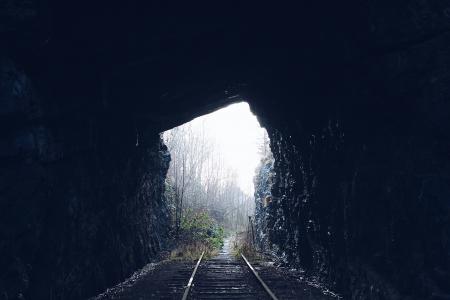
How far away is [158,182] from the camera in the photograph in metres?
18.2

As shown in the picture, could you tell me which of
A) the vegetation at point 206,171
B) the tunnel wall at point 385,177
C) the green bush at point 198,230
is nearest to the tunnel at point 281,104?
the tunnel wall at point 385,177

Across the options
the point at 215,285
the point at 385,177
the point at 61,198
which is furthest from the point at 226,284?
the point at 385,177

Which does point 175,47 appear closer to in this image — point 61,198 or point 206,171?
point 61,198

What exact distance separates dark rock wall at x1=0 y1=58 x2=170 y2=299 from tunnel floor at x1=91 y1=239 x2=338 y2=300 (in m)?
0.75

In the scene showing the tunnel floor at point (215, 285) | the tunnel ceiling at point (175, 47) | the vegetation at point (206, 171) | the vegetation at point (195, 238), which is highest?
the vegetation at point (206, 171)

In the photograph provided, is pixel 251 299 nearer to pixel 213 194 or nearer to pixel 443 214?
pixel 443 214

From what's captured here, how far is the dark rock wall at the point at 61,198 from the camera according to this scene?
566cm

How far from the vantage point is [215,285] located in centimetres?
952

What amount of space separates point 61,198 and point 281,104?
23.3 feet

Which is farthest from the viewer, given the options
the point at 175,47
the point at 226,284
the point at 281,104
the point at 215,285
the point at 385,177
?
the point at 281,104

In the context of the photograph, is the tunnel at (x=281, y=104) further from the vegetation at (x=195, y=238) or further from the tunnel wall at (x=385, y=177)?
the vegetation at (x=195, y=238)

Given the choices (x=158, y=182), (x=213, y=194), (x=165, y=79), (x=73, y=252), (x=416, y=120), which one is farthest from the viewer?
(x=213, y=194)

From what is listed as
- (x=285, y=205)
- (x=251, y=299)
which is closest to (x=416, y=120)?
(x=251, y=299)

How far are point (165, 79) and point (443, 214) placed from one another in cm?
723
